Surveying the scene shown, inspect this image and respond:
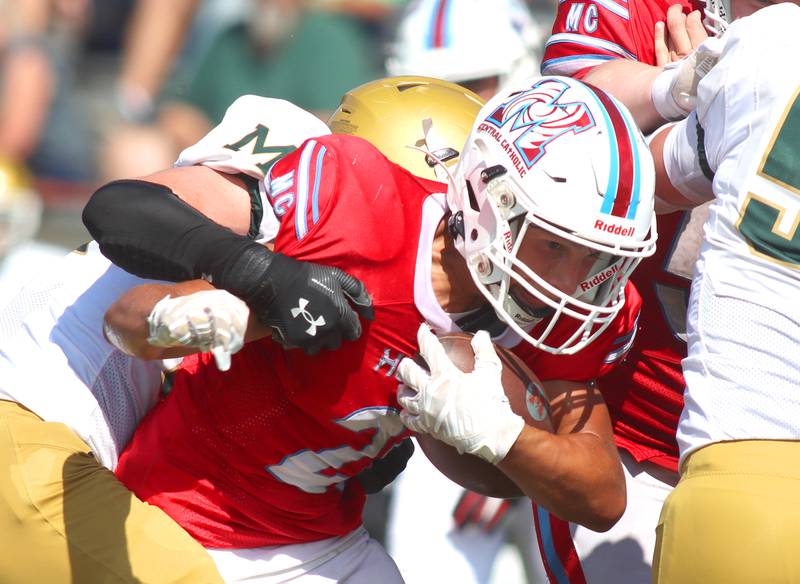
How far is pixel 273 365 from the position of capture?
2590 millimetres

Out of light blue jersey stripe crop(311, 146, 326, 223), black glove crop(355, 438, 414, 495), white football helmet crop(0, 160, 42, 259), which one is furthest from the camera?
white football helmet crop(0, 160, 42, 259)

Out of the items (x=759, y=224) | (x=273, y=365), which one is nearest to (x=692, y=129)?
(x=759, y=224)

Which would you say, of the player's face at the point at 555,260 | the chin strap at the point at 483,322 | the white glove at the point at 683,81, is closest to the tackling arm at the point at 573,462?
the chin strap at the point at 483,322

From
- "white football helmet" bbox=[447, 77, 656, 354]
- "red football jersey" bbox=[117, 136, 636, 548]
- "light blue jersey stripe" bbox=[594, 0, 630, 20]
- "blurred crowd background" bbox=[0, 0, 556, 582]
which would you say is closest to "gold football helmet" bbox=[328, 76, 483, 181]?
"light blue jersey stripe" bbox=[594, 0, 630, 20]

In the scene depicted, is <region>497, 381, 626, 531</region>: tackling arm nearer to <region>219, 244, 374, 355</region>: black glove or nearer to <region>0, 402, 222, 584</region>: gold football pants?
<region>219, 244, 374, 355</region>: black glove

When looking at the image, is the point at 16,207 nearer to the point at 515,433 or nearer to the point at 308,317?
the point at 308,317

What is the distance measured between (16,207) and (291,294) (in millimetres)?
3635

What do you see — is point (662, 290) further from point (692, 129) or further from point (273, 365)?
point (273, 365)

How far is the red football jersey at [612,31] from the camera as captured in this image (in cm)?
327

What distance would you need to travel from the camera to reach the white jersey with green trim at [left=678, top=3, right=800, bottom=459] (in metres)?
2.30

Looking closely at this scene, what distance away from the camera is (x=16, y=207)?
548 cm

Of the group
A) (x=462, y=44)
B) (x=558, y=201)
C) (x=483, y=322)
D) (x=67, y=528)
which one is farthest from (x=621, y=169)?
(x=462, y=44)

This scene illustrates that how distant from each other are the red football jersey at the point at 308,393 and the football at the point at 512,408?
10 cm

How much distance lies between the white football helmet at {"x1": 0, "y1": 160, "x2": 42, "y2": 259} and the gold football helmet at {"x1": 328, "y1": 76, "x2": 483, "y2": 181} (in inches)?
93.0
